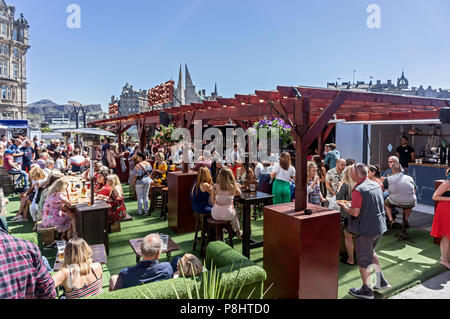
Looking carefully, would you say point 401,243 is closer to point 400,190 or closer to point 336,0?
point 400,190

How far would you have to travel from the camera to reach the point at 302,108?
10.7ft

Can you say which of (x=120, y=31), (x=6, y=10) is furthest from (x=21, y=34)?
(x=120, y=31)

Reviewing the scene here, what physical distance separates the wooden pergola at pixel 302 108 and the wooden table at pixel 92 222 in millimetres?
3031

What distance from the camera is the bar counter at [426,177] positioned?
777cm

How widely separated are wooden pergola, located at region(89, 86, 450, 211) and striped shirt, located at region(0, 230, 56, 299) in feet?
7.64

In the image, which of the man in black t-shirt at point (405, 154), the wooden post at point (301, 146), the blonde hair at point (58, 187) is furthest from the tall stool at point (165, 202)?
the man in black t-shirt at point (405, 154)

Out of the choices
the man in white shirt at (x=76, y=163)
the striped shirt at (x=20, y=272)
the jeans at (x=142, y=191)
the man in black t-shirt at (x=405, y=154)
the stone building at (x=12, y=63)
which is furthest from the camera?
the stone building at (x=12, y=63)

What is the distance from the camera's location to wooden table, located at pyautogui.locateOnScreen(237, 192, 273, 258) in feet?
14.9

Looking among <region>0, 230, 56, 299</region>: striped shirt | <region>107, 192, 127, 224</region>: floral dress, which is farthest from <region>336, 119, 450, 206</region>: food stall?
<region>0, 230, 56, 299</region>: striped shirt

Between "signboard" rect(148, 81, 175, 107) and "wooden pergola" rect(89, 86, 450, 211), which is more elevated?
"signboard" rect(148, 81, 175, 107)

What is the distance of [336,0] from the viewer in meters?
5.31

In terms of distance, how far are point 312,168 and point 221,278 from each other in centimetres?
328

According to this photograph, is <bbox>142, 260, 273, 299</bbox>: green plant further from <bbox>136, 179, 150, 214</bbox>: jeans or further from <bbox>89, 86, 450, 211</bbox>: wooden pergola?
<bbox>136, 179, 150, 214</bbox>: jeans

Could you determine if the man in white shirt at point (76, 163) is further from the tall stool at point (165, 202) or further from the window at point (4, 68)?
the window at point (4, 68)
